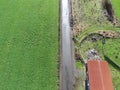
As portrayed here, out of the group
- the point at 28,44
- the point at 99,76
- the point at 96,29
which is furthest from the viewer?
the point at 96,29

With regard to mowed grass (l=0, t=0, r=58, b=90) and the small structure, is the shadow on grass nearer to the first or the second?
the small structure

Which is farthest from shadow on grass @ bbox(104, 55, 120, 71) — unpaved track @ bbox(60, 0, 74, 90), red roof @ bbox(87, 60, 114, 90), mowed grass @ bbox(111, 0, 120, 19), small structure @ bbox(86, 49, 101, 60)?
mowed grass @ bbox(111, 0, 120, 19)

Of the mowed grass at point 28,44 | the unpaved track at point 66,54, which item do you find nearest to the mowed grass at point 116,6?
the unpaved track at point 66,54

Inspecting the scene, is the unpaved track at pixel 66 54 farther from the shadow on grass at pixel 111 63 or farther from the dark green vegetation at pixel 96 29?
the shadow on grass at pixel 111 63

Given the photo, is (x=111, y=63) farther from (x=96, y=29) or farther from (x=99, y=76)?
(x=96, y=29)

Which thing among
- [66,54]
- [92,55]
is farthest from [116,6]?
[66,54]
